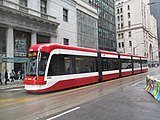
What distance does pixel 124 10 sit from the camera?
8612 cm

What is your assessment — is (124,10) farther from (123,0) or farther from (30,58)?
(30,58)

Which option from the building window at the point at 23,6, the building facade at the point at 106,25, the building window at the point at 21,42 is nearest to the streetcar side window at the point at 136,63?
the building window at the point at 21,42

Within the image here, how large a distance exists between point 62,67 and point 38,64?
201 cm

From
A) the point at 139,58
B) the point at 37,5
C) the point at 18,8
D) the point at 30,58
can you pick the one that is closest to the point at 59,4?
the point at 37,5

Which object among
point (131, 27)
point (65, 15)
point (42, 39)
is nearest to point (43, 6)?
point (42, 39)

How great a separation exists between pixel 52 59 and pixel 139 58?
2364 cm

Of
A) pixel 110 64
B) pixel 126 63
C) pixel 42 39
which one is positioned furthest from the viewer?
pixel 42 39

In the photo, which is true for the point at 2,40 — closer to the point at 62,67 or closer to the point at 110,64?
the point at 62,67

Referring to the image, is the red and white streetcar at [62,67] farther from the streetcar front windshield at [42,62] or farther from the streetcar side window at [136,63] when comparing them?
the streetcar side window at [136,63]

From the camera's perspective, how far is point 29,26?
76.9 feet

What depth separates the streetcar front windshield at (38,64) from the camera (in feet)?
37.9

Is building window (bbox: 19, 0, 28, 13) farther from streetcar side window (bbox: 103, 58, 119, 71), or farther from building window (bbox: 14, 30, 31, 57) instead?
streetcar side window (bbox: 103, 58, 119, 71)

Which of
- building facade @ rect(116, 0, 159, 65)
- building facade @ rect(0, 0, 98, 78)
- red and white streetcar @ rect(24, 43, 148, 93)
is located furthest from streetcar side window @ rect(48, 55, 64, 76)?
building facade @ rect(116, 0, 159, 65)

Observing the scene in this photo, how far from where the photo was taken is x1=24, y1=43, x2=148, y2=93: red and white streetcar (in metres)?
11.6
